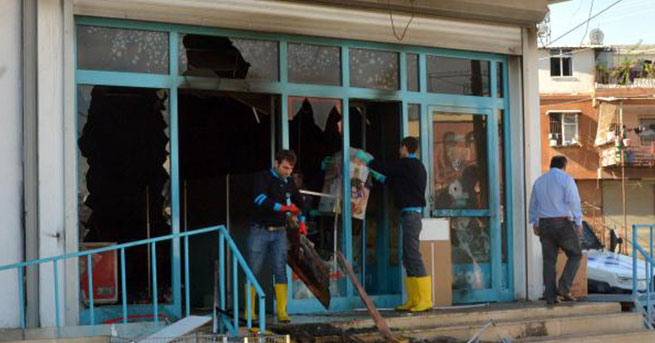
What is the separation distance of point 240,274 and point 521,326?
9.76 feet

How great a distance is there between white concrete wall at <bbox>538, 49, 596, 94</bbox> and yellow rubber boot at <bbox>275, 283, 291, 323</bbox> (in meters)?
36.4

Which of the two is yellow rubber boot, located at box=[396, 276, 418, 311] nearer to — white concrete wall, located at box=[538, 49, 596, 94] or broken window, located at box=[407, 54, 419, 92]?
broken window, located at box=[407, 54, 419, 92]

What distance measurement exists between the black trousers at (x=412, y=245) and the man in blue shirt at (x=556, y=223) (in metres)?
1.56

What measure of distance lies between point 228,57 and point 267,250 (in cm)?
197

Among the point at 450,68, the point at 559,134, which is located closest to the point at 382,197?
the point at 450,68

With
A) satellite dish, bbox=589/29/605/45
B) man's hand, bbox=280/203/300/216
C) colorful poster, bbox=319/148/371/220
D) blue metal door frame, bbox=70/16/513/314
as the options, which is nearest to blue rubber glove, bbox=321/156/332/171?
colorful poster, bbox=319/148/371/220

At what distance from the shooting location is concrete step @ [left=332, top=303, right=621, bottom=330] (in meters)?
9.01

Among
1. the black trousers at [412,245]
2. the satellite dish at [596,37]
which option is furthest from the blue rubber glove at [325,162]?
the satellite dish at [596,37]

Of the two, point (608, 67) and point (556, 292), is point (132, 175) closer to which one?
point (556, 292)

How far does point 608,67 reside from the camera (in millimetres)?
43719

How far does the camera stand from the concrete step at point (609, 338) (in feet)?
30.0

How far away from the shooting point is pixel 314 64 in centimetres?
1003

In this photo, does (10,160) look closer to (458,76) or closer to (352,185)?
(352,185)

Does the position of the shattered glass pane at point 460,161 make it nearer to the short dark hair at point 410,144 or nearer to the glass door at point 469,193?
the glass door at point 469,193
